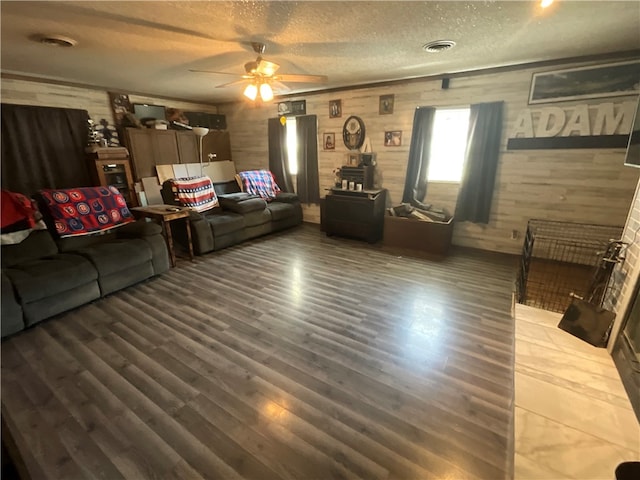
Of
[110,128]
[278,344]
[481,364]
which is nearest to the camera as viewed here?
[481,364]

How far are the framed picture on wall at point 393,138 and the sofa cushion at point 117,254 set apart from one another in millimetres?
3482

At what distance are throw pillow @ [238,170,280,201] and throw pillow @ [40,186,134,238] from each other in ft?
6.34

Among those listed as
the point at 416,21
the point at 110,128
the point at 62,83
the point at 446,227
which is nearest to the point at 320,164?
the point at 446,227

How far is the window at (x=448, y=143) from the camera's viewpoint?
12.5ft

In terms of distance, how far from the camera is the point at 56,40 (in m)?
2.44

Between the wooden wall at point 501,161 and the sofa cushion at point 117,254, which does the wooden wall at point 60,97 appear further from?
the sofa cushion at point 117,254

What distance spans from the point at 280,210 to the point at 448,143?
2.72 meters

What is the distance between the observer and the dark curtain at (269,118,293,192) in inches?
207

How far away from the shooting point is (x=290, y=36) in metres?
2.38

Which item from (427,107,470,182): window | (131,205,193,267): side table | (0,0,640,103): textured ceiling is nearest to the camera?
(0,0,640,103): textured ceiling

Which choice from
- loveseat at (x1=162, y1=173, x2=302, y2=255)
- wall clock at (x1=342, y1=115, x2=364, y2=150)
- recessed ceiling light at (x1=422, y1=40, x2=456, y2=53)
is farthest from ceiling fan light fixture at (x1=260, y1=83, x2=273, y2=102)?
wall clock at (x1=342, y1=115, x2=364, y2=150)

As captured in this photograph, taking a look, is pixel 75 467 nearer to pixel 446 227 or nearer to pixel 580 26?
pixel 446 227

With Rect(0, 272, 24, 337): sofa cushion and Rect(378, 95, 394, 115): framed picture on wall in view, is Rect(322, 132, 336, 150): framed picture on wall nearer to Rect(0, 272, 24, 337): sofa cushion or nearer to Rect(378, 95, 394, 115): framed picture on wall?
Rect(378, 95, 394, 115): framed picture on wall

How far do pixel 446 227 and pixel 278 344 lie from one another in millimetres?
2640
